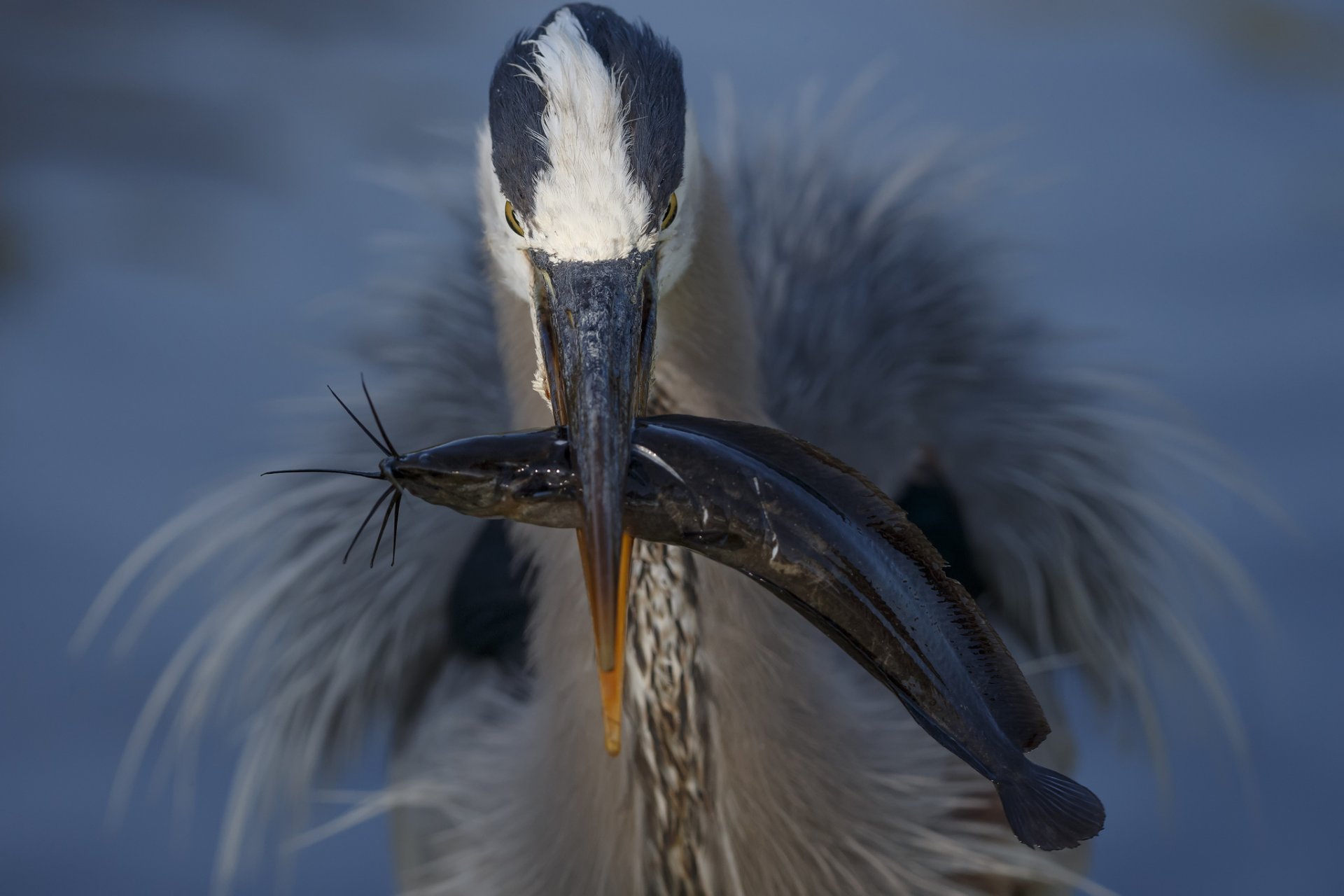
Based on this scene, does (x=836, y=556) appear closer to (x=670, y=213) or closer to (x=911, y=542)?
(x=911, y=542)

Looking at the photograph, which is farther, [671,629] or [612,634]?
[671,629]

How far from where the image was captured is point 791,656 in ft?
3.09

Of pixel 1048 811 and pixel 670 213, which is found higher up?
pixel 670 213

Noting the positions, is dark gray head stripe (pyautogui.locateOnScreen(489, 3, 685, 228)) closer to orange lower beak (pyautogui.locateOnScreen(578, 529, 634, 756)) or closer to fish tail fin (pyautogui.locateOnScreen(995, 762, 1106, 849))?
orange lower beak (pyautogui.locateOnScreen(578, 529, 634, 756))

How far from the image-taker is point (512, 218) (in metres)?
0.78

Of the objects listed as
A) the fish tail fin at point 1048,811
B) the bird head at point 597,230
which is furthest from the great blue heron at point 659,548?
the fish tail fin at point 1048,811

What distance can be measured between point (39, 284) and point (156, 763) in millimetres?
919

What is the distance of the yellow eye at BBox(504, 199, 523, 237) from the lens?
30.5 inches

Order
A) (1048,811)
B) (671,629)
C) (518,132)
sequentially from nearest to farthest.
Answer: (1048,811)
(518,132)
(671,629)

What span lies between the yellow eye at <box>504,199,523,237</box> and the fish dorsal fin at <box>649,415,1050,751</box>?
14 centimetres

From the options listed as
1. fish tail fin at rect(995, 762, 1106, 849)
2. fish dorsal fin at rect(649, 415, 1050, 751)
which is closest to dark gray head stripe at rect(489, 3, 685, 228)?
fish dorsal fin at rect(649, 415, 1050, 751)

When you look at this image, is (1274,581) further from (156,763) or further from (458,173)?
(156,763)

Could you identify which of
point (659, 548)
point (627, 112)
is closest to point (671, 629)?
point (659, 548)

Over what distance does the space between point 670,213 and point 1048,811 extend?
369 mm
